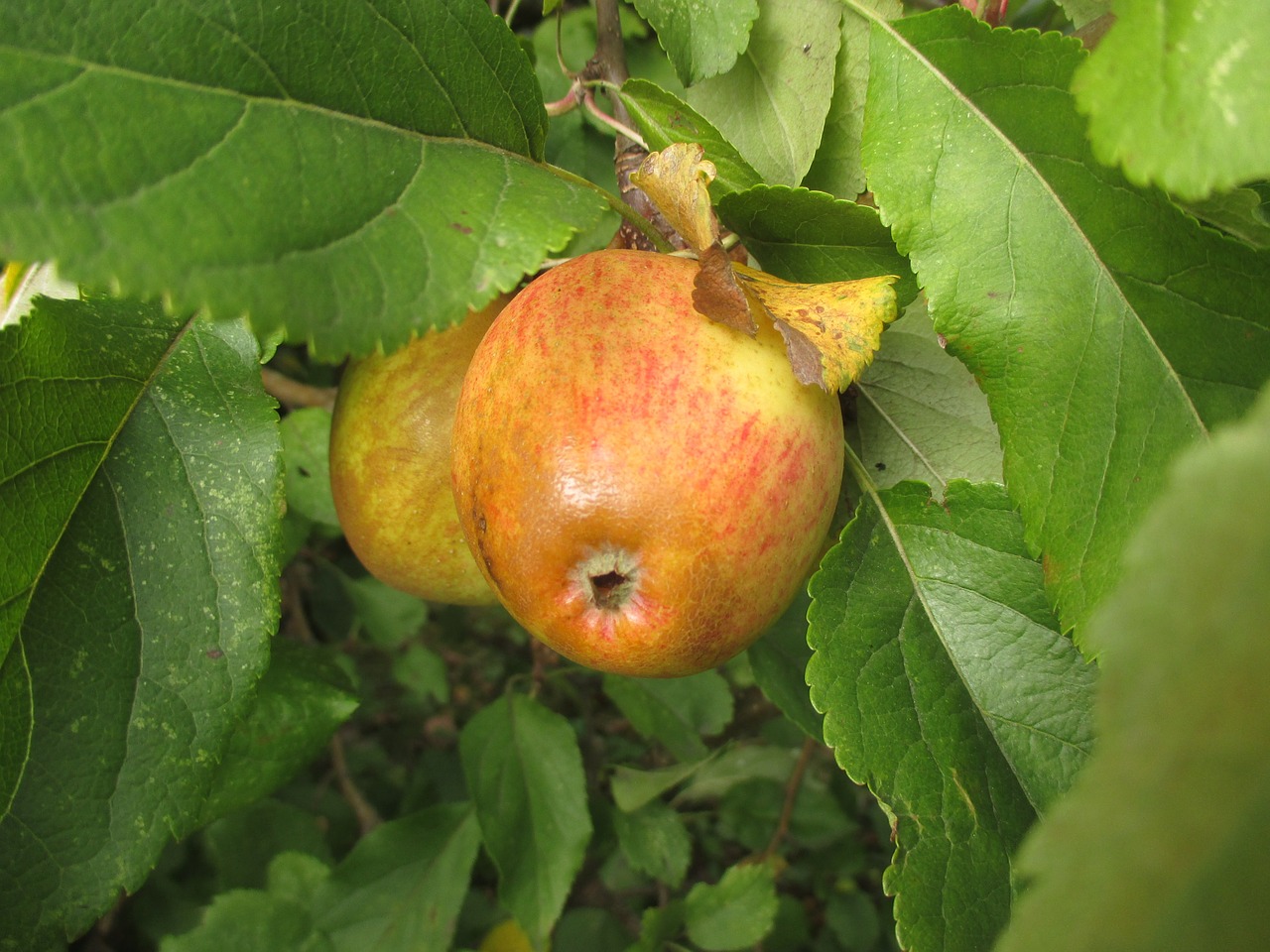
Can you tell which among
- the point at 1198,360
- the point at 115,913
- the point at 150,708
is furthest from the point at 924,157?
the point at 115,913

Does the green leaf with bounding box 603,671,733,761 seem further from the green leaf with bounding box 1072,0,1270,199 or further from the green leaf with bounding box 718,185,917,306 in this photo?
the green leaf with bounding box 1072,0,1270,199

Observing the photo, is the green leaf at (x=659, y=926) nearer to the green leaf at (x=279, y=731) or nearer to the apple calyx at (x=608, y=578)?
the green leaf at (x=279, y=731)

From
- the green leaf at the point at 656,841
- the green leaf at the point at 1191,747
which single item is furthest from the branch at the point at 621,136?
the green leaf at the point at 656,841

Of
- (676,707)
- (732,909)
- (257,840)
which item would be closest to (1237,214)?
(676,707)

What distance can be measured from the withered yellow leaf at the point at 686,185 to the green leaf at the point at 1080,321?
0.14 metres

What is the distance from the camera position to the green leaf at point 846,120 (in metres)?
0.95

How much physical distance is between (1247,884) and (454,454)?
0.63m

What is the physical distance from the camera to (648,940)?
164 cm

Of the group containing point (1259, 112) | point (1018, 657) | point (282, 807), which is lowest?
point (282, 807)

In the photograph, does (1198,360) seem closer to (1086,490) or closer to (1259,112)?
(1086,490)

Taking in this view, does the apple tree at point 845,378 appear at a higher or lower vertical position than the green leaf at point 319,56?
lower

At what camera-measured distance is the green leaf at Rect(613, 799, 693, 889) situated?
186 centimetres

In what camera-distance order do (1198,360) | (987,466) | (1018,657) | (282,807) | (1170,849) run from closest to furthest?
(1170,849)
(1198,360)
(1018,657)
(987,466)
(282,807)

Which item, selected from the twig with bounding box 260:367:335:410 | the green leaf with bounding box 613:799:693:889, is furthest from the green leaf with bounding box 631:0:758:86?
the green leaf with bounding box 613:799:693:889
